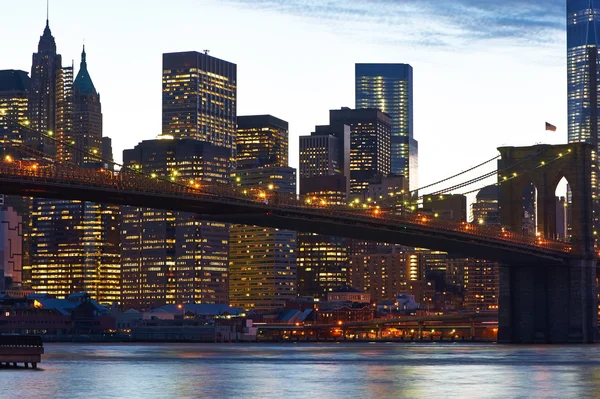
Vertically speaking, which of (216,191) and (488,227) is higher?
(216,191)

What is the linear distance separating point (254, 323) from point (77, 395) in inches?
5765

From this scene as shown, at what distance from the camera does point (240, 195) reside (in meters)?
91.2

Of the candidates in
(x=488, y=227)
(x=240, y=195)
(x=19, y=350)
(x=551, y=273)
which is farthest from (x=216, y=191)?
(x=551, y=273)

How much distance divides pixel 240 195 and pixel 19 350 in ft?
91.9

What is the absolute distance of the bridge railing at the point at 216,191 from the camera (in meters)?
78.7

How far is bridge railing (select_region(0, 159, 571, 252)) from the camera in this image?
78688 mm

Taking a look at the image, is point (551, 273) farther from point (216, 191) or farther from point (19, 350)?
point (19, 350)

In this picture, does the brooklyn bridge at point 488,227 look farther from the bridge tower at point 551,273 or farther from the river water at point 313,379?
the river water at point 313,379

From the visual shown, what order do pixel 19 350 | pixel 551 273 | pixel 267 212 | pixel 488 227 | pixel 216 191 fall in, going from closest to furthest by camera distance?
1. pixel 19 350
2. pixel 216 191
3. pixel 267 212
4. pixel 488 227
5. pixel 551 273

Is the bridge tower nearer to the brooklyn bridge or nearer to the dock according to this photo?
the brooklyn bridge

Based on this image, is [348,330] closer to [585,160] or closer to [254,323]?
[254,323]

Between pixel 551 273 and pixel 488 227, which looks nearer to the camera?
pixel 488 227

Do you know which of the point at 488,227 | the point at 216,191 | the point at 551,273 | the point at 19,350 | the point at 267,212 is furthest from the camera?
the point at 551,273

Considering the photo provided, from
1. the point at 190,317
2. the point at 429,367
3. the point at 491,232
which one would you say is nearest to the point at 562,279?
the point at 491,232
